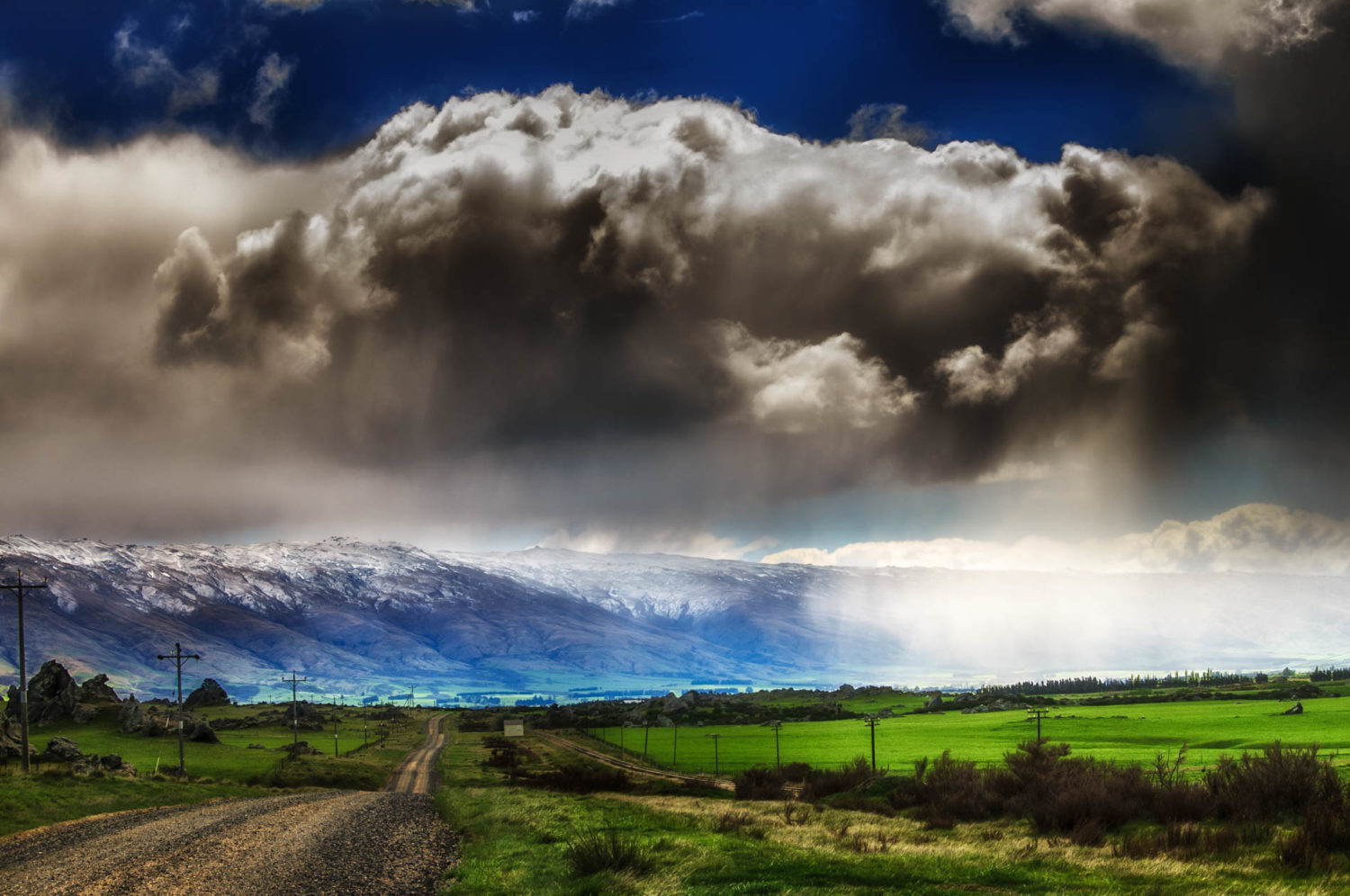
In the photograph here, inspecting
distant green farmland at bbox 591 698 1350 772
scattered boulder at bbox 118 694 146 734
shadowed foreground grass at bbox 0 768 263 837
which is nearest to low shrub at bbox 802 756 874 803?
distant green farmland at bbox 591 698 1350 772

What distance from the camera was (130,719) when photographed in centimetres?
11931

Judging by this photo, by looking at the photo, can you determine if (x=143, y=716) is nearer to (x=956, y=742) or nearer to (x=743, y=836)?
(x=956, y=742)

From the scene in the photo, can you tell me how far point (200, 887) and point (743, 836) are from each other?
17391 mm

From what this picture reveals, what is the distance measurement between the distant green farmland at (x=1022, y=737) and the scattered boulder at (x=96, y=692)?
81.0 metres

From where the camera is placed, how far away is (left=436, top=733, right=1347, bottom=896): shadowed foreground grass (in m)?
21.6

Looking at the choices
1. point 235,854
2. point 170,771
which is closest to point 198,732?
point 170,771

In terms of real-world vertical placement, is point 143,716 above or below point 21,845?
below

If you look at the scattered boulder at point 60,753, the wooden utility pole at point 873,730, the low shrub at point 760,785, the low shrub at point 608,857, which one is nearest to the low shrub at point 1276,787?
the low shrub at point 608,857

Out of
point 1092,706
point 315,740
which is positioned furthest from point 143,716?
point 1092,706

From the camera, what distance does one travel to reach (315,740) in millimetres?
145250

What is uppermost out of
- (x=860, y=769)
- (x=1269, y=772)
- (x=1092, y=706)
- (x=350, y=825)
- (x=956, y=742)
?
(x=1269, y=772)

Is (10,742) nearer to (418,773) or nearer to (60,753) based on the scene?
(60,753)

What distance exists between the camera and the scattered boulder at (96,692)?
140375 millimetres

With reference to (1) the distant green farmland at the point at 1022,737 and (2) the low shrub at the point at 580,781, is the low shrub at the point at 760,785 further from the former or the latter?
(1) the distant green farmland at the point at 1022,737
